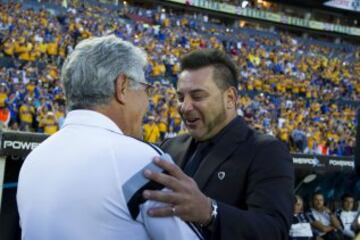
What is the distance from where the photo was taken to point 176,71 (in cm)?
2067

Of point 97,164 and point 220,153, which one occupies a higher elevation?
point 97,164

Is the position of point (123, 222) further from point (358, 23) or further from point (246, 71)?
point (358, 23)

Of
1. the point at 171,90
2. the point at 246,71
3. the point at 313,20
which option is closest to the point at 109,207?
the point at 171,90

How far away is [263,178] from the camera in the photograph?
1742 millimetres

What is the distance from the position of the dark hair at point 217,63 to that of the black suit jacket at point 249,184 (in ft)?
0.73

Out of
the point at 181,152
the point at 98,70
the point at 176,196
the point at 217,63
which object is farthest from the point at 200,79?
the point at 176,196

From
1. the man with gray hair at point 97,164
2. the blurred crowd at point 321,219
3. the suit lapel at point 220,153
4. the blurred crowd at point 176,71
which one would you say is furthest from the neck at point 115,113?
the blurred crowd at point 176,71

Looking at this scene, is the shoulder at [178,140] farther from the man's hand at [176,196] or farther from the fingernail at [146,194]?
the fingernail at [146,194]

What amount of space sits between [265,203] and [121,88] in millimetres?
630

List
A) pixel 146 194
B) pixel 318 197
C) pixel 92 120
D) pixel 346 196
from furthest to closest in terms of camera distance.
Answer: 1. pixel 346 196
2. pixel 318 197
3. pixel 92 120
4. pixel 146 194

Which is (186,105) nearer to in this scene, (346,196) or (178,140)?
(178,140)

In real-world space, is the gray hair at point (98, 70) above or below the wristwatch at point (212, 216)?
above

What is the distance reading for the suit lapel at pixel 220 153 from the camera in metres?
1.85

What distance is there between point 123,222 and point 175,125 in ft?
42.3
